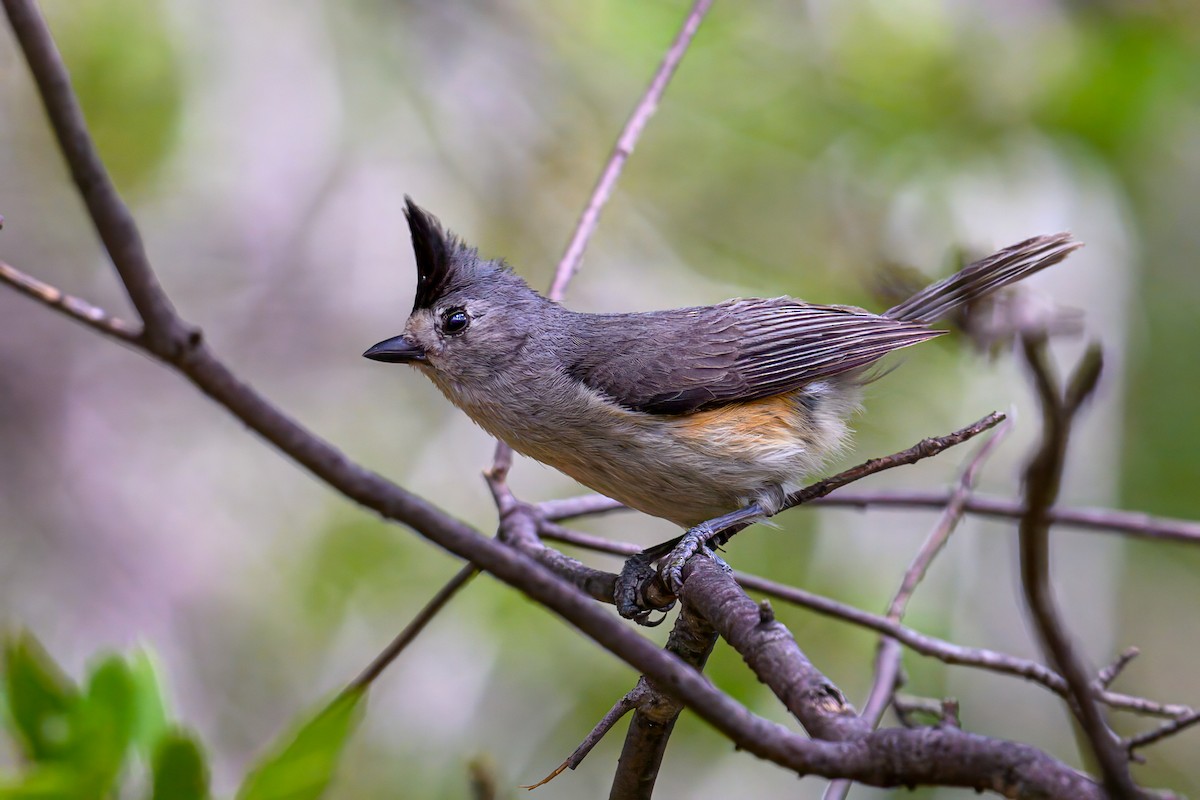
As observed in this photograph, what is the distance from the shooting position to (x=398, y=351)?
10.8 ft

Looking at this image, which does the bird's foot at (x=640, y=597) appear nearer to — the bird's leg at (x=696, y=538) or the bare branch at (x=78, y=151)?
the bird's leg at (x=696, y=538)

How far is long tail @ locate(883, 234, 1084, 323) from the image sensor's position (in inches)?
124

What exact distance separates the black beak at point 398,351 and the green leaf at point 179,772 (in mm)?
2072

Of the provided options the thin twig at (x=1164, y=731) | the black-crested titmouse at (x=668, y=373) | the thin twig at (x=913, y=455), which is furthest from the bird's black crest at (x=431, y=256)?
the thin twig at (x=1164, y=731)

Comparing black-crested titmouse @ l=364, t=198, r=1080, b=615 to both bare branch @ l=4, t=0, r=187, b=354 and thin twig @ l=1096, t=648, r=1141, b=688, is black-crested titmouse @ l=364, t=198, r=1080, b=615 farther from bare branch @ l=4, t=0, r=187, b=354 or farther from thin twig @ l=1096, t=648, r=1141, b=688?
bare branch @ l=4, t=0, r=187, b=354

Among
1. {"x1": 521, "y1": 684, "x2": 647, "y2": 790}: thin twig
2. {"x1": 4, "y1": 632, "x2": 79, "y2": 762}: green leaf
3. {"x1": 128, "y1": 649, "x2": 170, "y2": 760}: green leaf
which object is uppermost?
{"x1": 521, "y1": 684, "x2": 647, "y2": 790}: thin twig

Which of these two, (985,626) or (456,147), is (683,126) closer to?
(456,147)

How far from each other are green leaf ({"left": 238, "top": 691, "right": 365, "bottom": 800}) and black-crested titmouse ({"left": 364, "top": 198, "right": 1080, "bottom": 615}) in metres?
1.61

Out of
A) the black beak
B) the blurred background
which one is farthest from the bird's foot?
the blurred background

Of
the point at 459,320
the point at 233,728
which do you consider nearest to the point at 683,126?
the point at 459,320

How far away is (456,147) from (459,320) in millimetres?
2502

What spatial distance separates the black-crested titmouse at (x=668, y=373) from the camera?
300cm

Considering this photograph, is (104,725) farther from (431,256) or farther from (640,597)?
(431,256)

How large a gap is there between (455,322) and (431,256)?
22 centimetres
